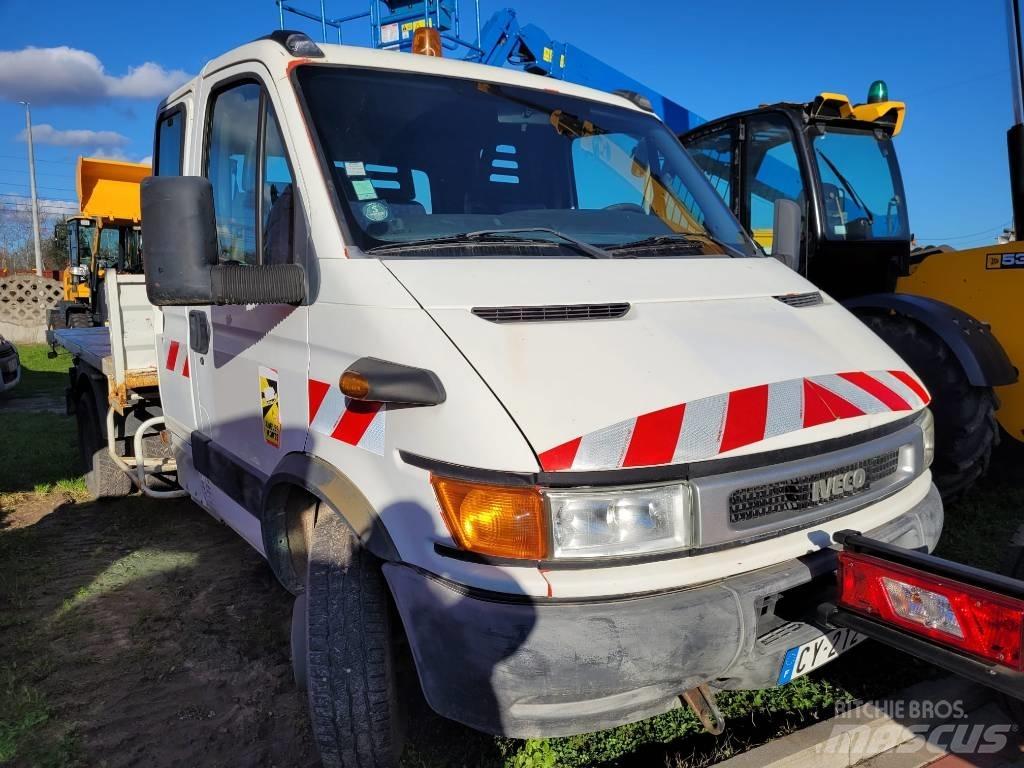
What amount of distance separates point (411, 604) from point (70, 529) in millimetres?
4016

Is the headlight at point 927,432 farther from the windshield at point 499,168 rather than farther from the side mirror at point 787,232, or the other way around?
the side mirror at point 787,232

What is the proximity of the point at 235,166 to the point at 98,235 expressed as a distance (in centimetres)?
1364

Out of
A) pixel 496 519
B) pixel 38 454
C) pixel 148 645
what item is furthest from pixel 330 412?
pixel 38 454

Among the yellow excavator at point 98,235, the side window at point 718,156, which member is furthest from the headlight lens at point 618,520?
the yellow excavator at point 98,235

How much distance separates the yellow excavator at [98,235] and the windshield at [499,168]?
995 cm

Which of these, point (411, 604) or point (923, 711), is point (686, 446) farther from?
point (923, 711)

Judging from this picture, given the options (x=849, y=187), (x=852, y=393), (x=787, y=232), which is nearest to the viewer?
(x=852, y=393)

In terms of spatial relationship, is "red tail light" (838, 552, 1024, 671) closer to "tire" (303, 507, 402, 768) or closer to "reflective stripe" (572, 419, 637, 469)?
"reflective stripe" (572, 419, 637, 469)

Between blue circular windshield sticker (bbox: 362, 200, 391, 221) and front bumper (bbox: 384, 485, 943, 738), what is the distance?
1.14m

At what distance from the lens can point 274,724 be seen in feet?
9.09

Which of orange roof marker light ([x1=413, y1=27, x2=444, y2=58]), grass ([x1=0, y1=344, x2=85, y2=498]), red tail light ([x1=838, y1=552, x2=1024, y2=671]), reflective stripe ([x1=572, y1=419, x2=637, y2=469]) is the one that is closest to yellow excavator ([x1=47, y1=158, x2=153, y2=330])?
grass ([x1=0, y1=344, x2=85, y2=498])

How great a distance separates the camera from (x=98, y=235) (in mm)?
14617

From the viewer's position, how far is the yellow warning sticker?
2.67 meters

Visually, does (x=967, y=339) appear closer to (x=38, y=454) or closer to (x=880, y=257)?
(x=880, y=257)
